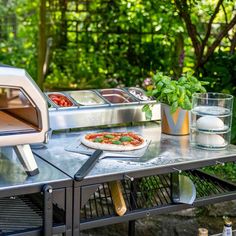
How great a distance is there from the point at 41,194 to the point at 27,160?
13cm

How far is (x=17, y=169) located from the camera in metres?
1.88


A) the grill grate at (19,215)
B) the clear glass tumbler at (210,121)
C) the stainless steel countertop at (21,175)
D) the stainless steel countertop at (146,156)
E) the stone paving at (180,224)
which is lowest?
the stone paving at (180,224)

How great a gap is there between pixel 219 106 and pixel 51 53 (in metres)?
4.17

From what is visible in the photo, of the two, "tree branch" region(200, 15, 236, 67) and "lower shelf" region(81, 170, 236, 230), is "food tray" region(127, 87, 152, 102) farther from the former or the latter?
"tree branch" region(200, 15, 236, 67)

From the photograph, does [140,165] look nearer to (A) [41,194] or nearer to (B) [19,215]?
(A) [41,194]

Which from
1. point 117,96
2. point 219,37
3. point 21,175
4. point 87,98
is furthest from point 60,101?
point 219,37

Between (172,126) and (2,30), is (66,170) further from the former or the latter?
(2,30)

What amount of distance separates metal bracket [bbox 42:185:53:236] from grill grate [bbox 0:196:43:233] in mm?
96

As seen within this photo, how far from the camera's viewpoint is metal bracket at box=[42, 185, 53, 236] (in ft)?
5.62

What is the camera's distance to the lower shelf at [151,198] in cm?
197

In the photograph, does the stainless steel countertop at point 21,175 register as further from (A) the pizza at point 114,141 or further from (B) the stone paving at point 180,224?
(B) the stone paving at point 180,224

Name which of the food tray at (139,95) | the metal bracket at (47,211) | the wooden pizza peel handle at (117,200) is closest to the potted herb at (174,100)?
the food tray at (139,95)

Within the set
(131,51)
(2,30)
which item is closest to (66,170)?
(131,51)

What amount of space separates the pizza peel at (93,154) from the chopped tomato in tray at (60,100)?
295 mm
